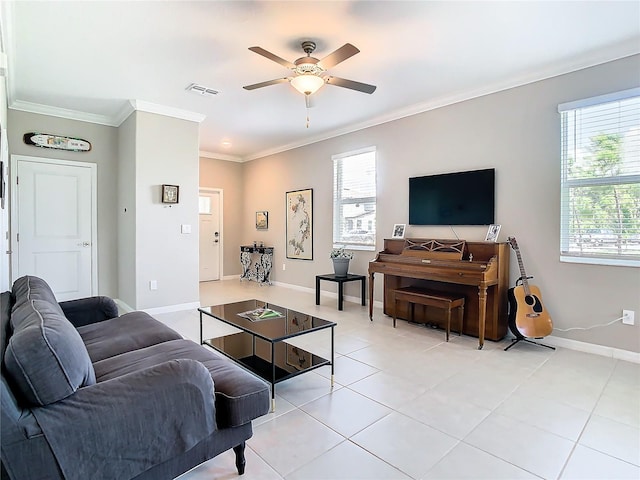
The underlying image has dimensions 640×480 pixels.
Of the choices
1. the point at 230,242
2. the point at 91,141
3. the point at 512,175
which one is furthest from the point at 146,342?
the point at 230,242

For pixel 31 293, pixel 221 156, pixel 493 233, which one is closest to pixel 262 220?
pixel 221 156

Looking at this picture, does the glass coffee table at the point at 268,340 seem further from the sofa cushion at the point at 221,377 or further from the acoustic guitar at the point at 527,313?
the acoustic guitar at the point at 527,313

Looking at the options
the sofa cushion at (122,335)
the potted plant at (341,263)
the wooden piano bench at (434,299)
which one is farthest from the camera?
the potted plant at (341,263)

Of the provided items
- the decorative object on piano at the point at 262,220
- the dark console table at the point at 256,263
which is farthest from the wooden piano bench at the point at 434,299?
the decorative object on piano at the point at 262,220

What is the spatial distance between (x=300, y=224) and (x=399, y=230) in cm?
222

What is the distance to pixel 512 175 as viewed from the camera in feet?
12.2

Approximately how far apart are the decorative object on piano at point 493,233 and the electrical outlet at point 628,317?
1.21 meters

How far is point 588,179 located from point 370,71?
2245 millimetres

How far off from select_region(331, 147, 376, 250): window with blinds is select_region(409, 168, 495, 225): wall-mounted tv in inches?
31.3

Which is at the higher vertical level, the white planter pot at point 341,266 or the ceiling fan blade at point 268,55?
the ceiling fan blade at point 268,55

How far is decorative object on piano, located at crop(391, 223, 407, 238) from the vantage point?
15.3ft

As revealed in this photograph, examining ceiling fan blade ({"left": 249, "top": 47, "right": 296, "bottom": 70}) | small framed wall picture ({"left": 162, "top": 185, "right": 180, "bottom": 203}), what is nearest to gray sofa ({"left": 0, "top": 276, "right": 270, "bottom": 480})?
ceiling fan blade ({"left": 249, "top": 47, "right": 296, "bottom": 70})

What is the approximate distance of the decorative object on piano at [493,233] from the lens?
148 inches

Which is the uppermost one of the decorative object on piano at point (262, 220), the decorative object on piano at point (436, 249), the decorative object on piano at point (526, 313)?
the decorative object on piano at point (262, 220)
